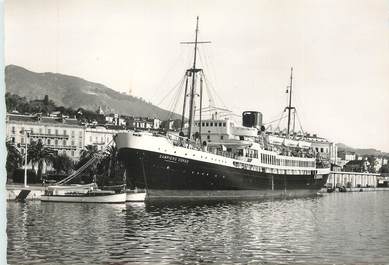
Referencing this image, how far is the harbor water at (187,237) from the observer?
10.8 metres

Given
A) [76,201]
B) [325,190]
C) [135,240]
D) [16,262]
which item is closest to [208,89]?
[76,201]

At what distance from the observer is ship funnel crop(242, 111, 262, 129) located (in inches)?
1227

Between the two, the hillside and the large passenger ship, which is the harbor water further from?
the large passenger ship

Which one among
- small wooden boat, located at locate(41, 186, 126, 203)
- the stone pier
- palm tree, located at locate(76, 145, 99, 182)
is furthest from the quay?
small wooden boat, located at locate(41, 186, 126, 203)

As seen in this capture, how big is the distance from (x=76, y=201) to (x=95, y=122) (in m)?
8.26

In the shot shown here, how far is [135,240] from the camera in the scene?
12516mm

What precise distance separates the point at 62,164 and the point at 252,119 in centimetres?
1208

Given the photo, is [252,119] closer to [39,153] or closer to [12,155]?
[39,153]

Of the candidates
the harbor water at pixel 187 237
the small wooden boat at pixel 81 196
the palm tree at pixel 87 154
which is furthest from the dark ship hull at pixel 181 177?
the harbor water at pixel 187 237

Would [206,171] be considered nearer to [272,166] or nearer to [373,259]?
[272,166]

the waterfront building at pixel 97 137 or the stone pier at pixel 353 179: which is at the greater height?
the waterfront building at pixel 97 137

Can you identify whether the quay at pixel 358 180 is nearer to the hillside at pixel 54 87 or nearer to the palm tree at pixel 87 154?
the palm tree at pixel 87 154

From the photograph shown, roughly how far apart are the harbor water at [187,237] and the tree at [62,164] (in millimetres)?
4633

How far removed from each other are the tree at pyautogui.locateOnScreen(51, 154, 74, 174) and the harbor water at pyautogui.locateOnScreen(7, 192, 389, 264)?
4.63 meters
